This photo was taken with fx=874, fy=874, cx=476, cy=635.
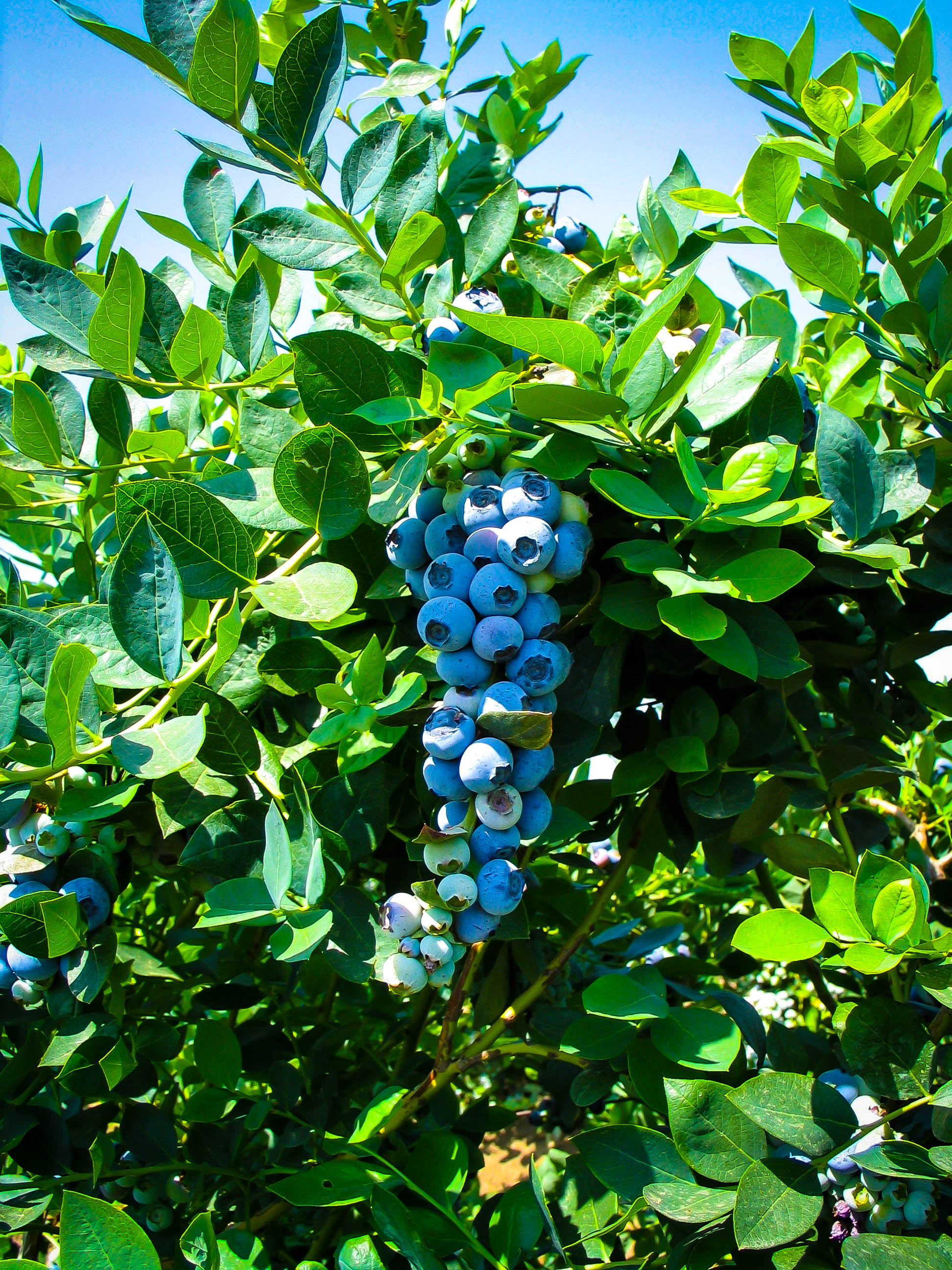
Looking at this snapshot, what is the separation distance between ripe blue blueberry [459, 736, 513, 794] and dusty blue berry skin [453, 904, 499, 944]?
3.0 inches

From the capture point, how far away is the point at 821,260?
0.67 metres

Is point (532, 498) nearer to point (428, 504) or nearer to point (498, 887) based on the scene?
point (428, 504)

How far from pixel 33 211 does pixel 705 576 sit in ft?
2.72

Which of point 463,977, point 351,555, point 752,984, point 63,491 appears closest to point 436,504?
point 351,555

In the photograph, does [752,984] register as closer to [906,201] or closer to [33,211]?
[906,201]

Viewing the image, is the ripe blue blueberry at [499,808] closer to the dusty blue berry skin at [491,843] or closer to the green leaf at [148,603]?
the dusty blue berry skin at [491,843]

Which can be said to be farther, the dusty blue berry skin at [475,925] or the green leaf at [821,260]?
the green leaf at [821,260]

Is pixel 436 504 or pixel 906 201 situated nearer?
pixel 436 504

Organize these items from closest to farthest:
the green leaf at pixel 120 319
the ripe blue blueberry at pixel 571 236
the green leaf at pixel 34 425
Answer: the green leaf at pixel 120 319 < the green leaf at pixel 34 425 < the ripe blue blueberry at pixel 571 236

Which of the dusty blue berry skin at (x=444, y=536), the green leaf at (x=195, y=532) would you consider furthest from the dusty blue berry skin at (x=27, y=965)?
the dusty blue berry skin at (x=444, y=536)

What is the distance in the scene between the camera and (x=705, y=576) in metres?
0.57

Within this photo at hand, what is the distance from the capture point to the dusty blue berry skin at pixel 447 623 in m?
0.53

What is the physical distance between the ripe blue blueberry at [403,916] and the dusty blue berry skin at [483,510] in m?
0.24

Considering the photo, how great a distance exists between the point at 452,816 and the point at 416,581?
16cm
